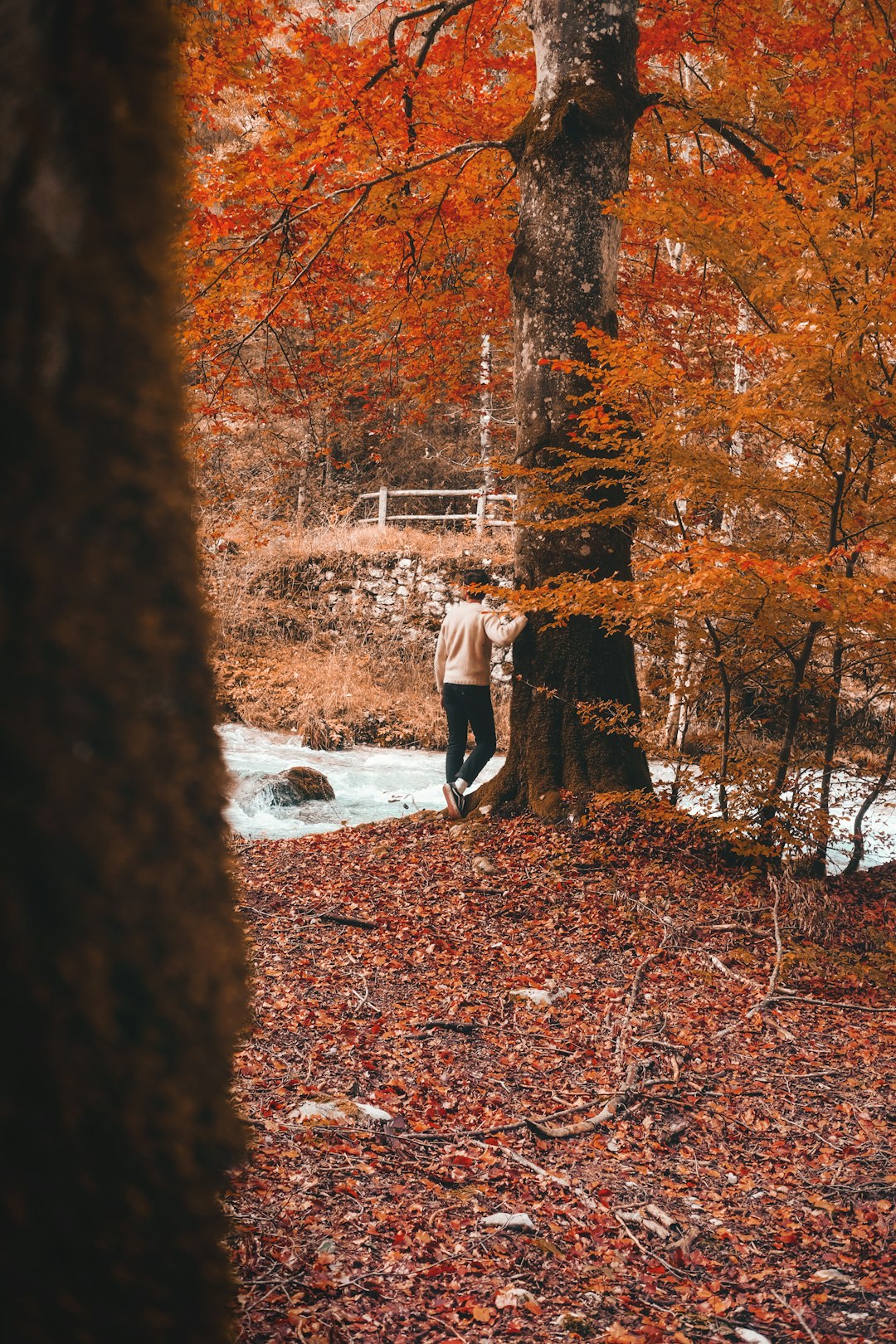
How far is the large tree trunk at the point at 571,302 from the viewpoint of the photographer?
220 inches

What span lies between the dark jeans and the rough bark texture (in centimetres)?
573

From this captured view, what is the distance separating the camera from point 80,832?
0.66 m

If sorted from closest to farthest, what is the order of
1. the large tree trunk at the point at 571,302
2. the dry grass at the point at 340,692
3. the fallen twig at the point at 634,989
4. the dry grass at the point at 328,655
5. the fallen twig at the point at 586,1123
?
1. the fallen twig at the point at 586,1123
2. the fallen twig at the point at 634,989
3. the large tree trunk at the point at 571,302
4. the dry grass at the point at 340,692
5. the dry grass at the point at 328,655

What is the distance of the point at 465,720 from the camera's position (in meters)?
6.64

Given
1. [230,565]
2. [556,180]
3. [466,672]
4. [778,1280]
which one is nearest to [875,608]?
[778,1280]

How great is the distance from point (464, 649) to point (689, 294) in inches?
268

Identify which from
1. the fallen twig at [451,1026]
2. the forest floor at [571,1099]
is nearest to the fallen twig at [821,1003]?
the forest floor at [571,1099]

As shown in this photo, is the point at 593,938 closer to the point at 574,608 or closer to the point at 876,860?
the point at 574,608

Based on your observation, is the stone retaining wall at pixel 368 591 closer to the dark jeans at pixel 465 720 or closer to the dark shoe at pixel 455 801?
the dark jeans at pixel 465 720

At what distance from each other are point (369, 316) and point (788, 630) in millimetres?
5690

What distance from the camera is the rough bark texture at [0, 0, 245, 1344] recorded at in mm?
628

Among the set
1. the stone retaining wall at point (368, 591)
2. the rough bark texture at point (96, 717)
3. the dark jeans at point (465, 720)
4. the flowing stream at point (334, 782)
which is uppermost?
the stone retaining wall at point (368, 591)

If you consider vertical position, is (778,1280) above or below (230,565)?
below

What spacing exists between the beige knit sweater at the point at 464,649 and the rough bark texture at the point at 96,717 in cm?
546
